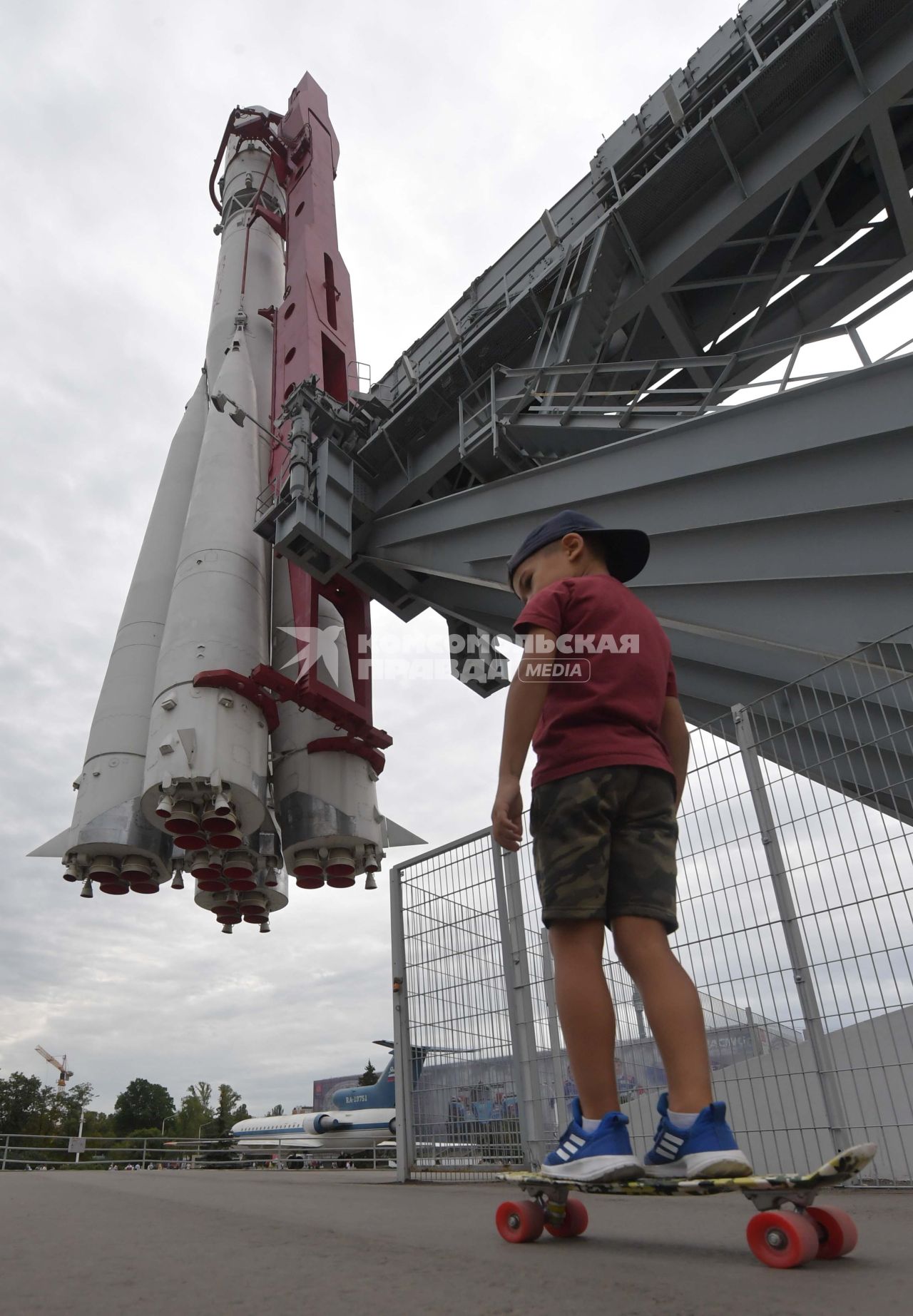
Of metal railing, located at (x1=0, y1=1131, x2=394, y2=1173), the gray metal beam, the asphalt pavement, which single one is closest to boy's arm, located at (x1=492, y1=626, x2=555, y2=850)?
the asphalt pavement

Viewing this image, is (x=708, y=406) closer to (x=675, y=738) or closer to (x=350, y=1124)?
(x=675, y=738)

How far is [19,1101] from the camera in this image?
178 feet

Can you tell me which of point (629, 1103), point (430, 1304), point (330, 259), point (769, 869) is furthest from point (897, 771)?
point (330, 259)

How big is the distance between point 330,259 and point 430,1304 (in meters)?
16.9

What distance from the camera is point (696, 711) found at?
32.2 ft

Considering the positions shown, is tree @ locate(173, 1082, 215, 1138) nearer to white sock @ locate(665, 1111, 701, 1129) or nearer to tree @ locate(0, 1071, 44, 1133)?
tree @ locate(0, 1071, 44, 1133)

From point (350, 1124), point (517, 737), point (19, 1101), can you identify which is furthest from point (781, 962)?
point (19, 1101)

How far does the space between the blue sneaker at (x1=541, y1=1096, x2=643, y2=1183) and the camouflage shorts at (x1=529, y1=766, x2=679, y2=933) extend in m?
0.52

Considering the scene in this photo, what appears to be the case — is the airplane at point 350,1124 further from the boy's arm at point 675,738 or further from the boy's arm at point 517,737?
the boy's arm at point 517,737

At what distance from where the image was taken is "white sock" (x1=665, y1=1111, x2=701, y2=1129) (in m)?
2.10

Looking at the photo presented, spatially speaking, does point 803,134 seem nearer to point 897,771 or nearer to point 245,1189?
point 897,771

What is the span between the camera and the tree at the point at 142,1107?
71438 millimetres

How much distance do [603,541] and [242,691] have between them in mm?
7573

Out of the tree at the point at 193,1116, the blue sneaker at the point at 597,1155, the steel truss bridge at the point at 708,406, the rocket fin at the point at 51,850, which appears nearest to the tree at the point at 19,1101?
the tree at the point at 193,1116
